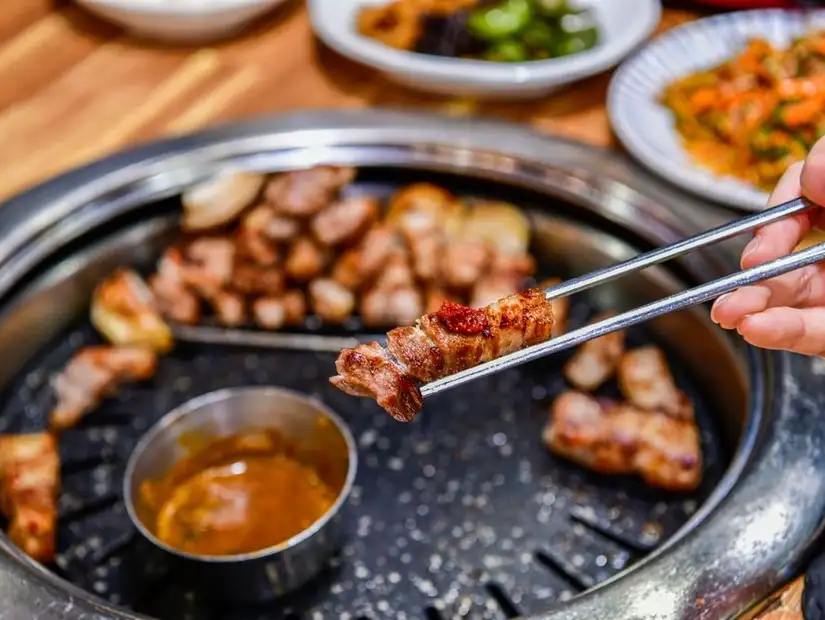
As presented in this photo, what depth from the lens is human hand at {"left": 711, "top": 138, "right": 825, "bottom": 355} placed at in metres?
1.70

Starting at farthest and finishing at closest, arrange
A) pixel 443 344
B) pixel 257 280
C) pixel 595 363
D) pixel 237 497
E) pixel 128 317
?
pixel 257 280 < pixel 128 317 < pixel 595 363 < pixel 237 497 < pixel 443 344

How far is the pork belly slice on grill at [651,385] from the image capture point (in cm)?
255

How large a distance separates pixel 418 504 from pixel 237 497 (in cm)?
49

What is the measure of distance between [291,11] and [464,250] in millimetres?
1758

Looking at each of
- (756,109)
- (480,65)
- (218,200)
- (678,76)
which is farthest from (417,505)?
(678,76)

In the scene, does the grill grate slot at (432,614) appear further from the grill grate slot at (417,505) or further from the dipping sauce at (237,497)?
the dipping sauce at (237,497)

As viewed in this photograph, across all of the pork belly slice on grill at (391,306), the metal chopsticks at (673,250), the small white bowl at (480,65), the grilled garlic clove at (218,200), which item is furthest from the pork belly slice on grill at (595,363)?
the grilled garlic clove at (218,200)

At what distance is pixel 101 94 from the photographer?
11.7 ft

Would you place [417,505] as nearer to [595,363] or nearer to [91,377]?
[595,363]

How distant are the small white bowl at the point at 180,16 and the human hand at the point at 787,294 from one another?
2397 millimetres

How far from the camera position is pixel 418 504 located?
8.11 ft

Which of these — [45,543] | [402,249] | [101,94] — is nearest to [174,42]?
[101,94]

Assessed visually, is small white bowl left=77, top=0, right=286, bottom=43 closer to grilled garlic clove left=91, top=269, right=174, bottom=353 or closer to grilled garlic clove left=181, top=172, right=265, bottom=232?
grilled garlic clove left=181, top=172, right=265, bottom=232

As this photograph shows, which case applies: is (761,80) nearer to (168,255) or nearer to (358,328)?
(358,328)
